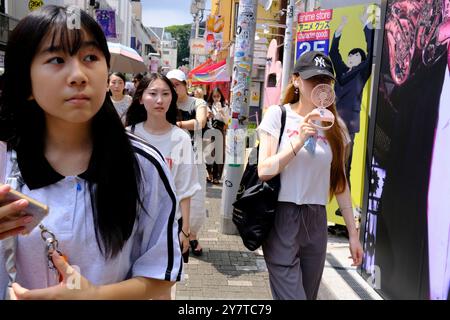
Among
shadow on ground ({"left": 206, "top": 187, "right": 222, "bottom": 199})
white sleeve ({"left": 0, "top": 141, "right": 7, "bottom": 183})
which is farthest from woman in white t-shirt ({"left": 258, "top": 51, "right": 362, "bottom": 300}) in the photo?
shadow on ground ({"left": 206, "top": 187, "right": 222, "bottom": 199})

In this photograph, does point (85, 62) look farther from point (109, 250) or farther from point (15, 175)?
point (109, 250)

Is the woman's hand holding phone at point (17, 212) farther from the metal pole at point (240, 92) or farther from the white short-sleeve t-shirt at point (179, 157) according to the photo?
the metal pole at point (240, 92)

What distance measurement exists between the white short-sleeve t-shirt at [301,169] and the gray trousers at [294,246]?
53 mm

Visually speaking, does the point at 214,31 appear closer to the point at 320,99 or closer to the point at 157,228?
the point at 320,99

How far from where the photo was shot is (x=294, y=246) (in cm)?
246

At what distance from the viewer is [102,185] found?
1.27 metres

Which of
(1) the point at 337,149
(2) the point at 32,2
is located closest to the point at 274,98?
(1) the point at 337,149

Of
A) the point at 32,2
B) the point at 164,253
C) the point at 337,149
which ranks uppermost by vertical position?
the point at 32,2

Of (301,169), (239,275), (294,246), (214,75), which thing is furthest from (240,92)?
(214,75)

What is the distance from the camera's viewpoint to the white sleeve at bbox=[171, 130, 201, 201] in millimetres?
3156

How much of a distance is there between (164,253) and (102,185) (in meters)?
0.26

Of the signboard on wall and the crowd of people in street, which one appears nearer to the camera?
Answer: the crowd of people in street

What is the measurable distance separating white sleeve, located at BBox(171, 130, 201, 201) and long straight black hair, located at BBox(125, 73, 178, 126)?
27 cm

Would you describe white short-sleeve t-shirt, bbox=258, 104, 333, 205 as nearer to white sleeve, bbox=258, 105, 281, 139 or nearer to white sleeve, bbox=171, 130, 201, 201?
white sleeve, bbox=258, 105, 281, 139
